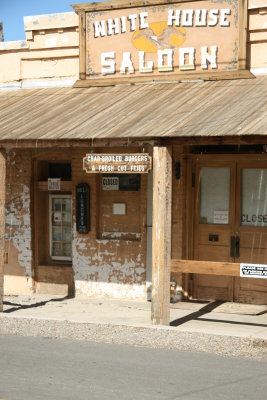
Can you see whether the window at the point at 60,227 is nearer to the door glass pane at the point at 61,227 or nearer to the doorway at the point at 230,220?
the door glass pane at the point at 61,227

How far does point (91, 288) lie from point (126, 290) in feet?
2.23

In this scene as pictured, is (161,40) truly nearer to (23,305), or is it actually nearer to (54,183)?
(54,183)

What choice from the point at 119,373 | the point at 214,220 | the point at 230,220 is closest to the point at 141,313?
the point at 214,220

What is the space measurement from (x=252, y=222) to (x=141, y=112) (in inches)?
103

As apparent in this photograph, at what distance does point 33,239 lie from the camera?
1389 cm

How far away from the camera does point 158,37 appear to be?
12.6m

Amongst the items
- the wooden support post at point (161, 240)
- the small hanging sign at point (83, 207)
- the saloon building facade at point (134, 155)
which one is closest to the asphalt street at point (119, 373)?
the wooden support post at point (161, 240)

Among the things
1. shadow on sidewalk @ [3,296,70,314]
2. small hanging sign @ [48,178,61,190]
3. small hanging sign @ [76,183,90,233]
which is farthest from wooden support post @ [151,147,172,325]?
small hanging sign @ [48,178,61,190]

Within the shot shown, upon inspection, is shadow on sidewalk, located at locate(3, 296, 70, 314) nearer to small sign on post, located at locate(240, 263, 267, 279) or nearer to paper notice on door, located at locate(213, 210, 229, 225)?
paper notice on door, located at locate(213, 210, 229, 225)

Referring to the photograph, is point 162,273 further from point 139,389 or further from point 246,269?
point 139,389

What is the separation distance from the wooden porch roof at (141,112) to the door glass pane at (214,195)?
4.86 ft

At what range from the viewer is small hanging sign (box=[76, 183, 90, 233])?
43.5ft

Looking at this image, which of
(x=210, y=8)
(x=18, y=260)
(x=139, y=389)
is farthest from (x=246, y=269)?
(x=18, y=260)

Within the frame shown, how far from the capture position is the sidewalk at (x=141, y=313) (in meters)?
10.6
